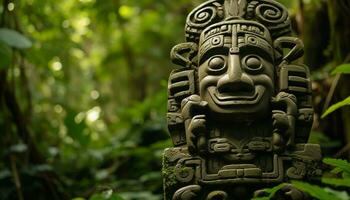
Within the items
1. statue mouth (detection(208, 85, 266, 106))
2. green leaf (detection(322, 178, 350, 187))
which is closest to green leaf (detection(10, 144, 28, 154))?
statue mouth (detection(208, 85, 266, 106))

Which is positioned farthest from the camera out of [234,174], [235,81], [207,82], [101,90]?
[101,90]

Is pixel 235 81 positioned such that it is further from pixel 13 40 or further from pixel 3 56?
pixel 3 56

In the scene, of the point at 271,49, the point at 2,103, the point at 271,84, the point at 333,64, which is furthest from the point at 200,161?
the point at 2,103

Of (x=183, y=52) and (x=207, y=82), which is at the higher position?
(x=183, y=52)

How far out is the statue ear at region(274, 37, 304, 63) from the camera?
12.7ft

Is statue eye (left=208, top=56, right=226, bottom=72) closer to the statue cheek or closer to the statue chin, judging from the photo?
the statue cheek

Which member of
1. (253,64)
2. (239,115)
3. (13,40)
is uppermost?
(13,40)

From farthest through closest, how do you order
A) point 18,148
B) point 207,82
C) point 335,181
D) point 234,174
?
point 18,148 → point 207,82 → point 234,174 → point 335,181

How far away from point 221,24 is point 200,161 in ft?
3.53

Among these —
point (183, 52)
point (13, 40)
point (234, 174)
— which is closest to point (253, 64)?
point (183, 52)

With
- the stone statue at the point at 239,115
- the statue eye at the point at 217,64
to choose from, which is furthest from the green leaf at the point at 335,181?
the statue eye at the point at 217,64

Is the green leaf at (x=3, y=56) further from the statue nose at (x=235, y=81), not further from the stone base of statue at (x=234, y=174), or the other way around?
the statue nose at (x=235, y=81)

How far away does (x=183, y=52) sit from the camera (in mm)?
4094

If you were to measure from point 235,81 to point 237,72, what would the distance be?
0.09 metres
